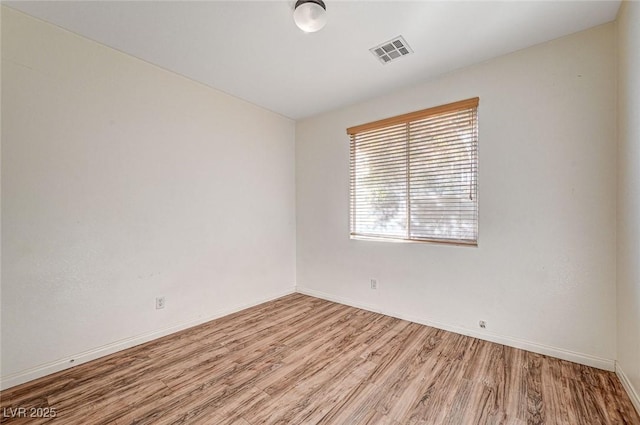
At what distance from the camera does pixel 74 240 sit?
2213 mm

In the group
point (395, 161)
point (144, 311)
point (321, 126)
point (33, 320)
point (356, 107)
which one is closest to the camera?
point (33, 320)

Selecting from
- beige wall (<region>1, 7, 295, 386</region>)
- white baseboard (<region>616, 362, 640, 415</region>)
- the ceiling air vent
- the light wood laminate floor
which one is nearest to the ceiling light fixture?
the ceiling air vent

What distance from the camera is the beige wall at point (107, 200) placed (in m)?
1.98

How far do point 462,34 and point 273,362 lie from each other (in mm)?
3218

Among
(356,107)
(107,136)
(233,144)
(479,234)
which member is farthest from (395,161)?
(107,136)

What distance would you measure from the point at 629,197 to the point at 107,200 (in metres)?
4.11

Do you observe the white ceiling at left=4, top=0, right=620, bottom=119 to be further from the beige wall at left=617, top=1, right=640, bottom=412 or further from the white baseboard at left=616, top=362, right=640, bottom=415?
the white baseboard at left=616, top=362, right=640, bottom=415

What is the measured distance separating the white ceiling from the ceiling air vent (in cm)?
6

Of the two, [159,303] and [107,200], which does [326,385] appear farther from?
[107,200]

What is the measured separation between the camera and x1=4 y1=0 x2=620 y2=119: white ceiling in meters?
1.92

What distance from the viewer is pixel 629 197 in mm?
1798

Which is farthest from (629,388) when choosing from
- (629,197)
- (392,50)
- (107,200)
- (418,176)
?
(107,200)

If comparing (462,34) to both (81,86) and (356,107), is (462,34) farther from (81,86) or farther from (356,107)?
(81,86)

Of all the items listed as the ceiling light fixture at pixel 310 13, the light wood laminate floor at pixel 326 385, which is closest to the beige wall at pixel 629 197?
the light wood laminate floor at pixel 326 385
